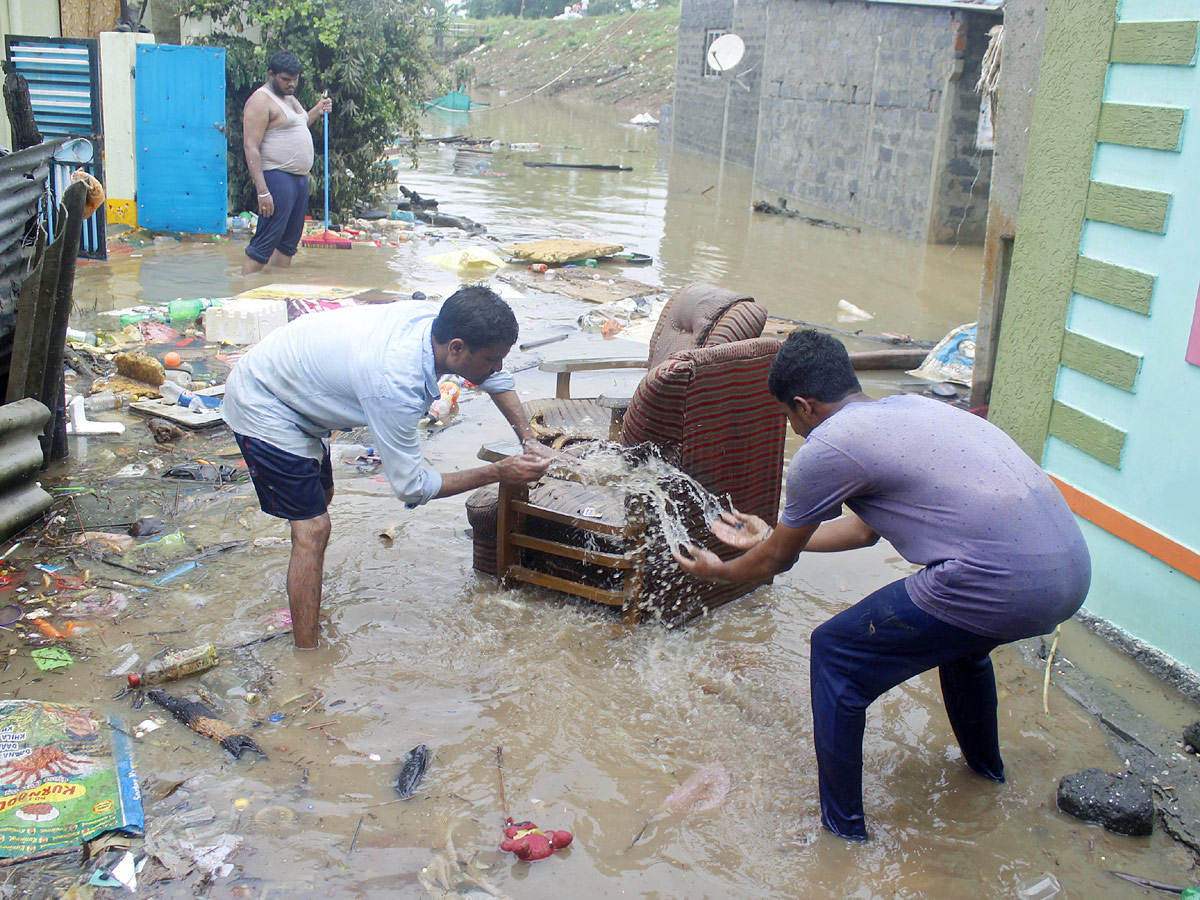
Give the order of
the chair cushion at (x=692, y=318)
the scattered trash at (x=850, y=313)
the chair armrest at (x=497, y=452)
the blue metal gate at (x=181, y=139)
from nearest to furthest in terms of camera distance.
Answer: the chair cushion at (x=692, y=318)
the chair armrest at (x=497, y=452)
the scattered trash at (x=850, y=313)
the blue metal gate at (x=181, y=139)

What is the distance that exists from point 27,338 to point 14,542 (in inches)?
38.3

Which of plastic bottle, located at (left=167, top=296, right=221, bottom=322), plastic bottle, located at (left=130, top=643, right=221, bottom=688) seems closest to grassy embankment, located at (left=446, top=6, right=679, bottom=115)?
plastic bottle, located at (left=167, top=296, right=221, bottom=322)

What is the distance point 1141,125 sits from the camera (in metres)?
4.11

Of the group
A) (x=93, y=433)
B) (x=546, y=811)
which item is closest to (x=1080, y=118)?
(x=546, y=811)

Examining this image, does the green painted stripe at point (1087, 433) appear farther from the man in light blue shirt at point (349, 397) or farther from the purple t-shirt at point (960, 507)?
the man in light blue shirt at point (349, 397)

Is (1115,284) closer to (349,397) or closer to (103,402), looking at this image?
(349,397)

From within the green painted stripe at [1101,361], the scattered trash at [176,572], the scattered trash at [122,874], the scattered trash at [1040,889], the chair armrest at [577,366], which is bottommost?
the scattered trash at [1040,889]

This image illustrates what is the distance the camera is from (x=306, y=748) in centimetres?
331

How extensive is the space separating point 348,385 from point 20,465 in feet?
6.53

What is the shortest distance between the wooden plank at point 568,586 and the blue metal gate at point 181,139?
853 cm

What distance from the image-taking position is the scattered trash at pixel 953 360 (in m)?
8.01

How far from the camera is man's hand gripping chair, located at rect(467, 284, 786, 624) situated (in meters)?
3.95


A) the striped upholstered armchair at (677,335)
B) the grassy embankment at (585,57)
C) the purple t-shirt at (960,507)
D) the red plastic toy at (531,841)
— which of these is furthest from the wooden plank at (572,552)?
the grassy embankment at (585,57)

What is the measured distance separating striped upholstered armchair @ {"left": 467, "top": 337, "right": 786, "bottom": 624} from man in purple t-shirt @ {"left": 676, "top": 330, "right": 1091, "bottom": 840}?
37.8 inches
